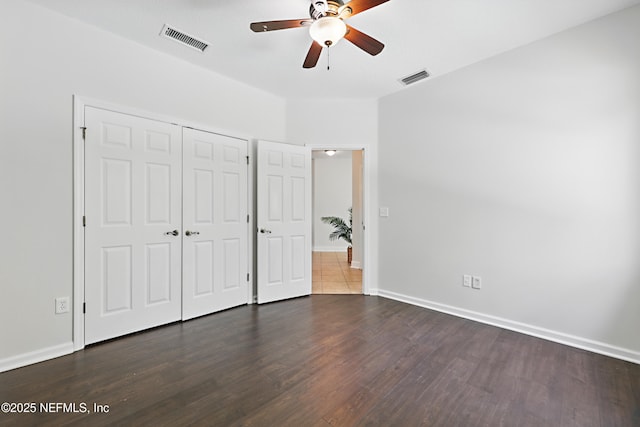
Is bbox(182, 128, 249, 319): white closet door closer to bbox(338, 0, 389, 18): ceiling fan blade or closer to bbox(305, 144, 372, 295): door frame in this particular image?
bbox(305, 144, 372, 295): door frame

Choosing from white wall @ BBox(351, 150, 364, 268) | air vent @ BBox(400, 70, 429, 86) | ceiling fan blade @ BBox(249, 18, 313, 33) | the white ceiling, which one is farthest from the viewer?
white wall @ BBox(351, 150, 364, 268)

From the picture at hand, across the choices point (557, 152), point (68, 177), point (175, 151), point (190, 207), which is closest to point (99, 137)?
point (68, 177)

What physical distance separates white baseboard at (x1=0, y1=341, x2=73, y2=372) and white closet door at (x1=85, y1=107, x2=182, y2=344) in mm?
154

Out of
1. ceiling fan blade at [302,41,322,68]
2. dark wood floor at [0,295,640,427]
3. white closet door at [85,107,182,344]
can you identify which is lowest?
dark wood floor at [0,295,640,427]

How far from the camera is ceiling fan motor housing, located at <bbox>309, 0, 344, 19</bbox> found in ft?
5.98

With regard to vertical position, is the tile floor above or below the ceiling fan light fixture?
below

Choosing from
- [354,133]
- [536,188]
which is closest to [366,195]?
[354,133]

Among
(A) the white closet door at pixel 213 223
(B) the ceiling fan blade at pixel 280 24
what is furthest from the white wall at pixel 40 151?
(B) the ceiling fan blade at pixel 280 24

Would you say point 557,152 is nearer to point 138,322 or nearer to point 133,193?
point 133,193

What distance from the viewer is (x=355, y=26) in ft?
7.84

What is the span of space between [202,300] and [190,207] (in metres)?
1.04

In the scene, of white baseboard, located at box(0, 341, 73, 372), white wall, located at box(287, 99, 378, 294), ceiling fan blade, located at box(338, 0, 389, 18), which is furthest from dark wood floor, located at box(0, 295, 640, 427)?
ceiling fan blade, located at box(338, 0, 389, 18)

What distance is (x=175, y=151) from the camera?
292cm

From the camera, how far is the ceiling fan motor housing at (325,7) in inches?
71.7
